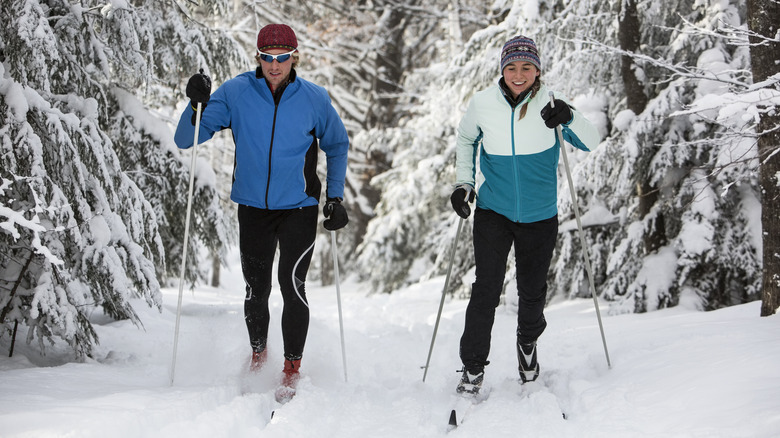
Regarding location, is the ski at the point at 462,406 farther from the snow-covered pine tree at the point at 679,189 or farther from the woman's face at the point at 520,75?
the snow-covered pine tree at the point at 679,189

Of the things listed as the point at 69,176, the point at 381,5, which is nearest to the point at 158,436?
the point at 69,176

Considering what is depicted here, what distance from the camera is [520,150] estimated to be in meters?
3.70

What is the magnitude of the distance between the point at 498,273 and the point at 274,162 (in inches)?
57.5

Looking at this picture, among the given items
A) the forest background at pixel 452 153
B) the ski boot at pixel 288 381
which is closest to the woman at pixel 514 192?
the forest background at pixel 452 153

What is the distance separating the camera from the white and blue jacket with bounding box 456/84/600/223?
3.69 meters

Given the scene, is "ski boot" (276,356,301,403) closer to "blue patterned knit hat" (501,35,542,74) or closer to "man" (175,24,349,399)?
"man" (175,24,349,399)

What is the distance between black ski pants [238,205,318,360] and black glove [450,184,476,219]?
85 centimetres

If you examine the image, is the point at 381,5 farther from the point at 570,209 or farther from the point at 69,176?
the point at 69,176

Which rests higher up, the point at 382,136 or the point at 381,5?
the point at 381,5

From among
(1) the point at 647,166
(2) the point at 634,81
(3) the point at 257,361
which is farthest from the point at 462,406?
(2) the point at 634,81

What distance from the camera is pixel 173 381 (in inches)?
142

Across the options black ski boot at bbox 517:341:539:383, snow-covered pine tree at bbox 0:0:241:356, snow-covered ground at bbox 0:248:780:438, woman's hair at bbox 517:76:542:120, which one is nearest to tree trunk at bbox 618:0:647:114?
snow-covered ground at bbox 0:248:780:438

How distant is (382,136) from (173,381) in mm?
10456

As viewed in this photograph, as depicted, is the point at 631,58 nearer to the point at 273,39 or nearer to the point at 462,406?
the point at 273,39
